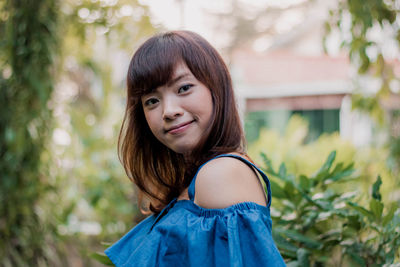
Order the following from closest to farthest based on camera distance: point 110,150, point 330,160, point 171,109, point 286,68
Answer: point 171,109 → point 330,160 → point 110,150 → point 286,68

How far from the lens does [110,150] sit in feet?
11.2

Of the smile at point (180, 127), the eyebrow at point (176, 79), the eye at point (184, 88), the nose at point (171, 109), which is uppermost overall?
the eyebrow at point (176, 79)

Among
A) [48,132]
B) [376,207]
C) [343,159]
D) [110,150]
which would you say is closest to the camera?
[376,207]

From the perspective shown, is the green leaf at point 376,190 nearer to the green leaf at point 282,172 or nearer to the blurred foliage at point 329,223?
the blurred foliage at point 329,223

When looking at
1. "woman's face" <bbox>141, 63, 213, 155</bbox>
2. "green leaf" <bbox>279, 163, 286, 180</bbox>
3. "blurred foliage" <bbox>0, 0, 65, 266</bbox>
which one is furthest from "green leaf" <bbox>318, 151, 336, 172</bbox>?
"blurred foliage" <bbox>0, 0, 65, 266</bbox>

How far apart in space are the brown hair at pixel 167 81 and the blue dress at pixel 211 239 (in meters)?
0.15

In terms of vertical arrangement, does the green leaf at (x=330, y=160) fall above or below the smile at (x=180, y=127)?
below

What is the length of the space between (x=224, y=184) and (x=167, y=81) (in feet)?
1.02

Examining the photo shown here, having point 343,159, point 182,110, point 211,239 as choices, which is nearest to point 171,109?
point 182,110

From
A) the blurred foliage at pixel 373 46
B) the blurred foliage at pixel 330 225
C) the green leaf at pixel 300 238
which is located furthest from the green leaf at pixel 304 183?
the blurred foliage at pixel 373 46

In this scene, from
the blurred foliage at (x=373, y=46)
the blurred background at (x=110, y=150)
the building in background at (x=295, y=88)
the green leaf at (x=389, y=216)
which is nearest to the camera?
the green leaf at (x=389, y=216)

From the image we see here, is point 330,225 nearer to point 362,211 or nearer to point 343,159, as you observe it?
point 362,211

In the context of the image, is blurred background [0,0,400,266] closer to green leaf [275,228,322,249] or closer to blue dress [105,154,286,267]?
green leaf [275,228,322,249]

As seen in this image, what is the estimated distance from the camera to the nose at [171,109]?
Answer: 1086 mm
